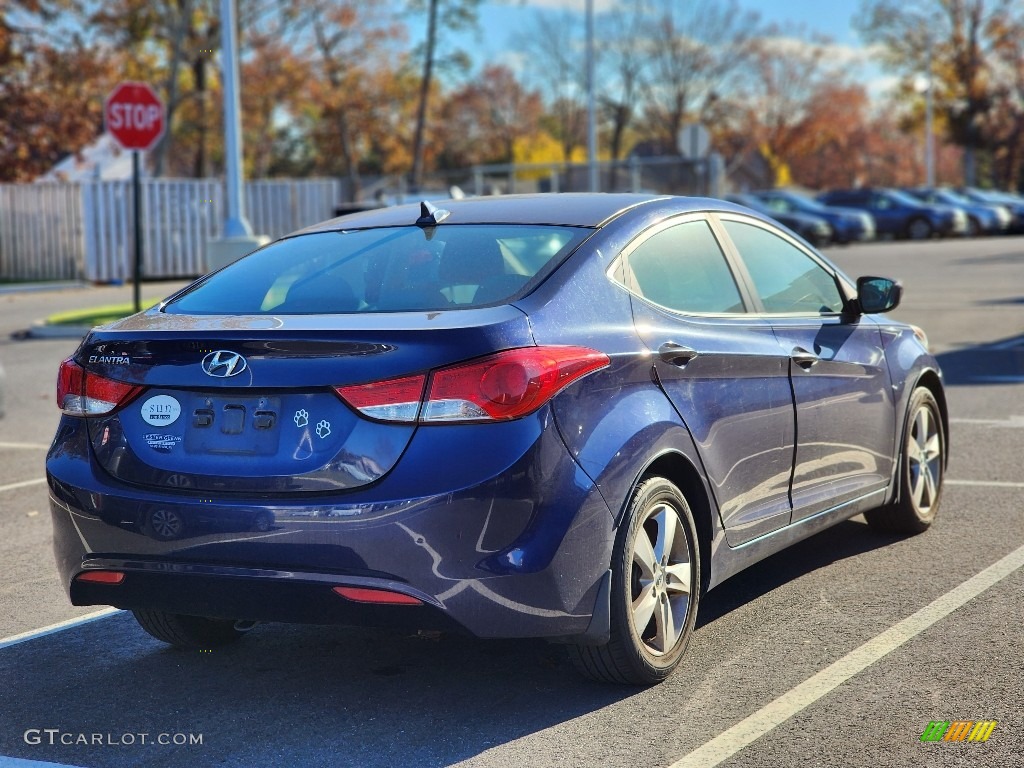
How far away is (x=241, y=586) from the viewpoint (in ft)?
12.9

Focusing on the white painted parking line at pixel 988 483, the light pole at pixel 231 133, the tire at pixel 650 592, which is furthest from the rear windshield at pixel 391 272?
the light pole at pixel 231 133

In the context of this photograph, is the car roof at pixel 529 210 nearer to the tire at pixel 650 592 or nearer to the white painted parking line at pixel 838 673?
the tire at pixel 650 592

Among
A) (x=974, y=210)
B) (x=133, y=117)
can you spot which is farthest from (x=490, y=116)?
(x=133, y=117)

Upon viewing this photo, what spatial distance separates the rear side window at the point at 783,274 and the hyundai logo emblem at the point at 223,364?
2199 millimetres

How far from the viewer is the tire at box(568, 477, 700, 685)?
417 cm

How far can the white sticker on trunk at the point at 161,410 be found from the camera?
405 cm

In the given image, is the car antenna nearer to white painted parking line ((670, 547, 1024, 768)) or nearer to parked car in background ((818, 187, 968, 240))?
white painted parking line ((670, 547, 1024, 768))

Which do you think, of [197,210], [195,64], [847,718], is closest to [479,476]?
[847,718]

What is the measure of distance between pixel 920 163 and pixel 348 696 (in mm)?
119978

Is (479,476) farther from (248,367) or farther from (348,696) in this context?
(348,696)

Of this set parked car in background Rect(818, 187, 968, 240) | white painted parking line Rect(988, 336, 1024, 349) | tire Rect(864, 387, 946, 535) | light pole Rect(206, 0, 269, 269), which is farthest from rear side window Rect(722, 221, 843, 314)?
parked car in background Rect(818, 187, 968, 240)

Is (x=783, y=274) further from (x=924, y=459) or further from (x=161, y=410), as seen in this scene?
(x=161, y=410)

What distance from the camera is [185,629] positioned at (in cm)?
482

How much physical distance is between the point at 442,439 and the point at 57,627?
2.14m
